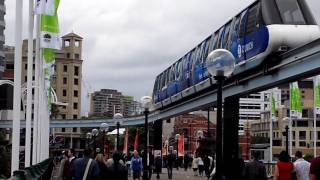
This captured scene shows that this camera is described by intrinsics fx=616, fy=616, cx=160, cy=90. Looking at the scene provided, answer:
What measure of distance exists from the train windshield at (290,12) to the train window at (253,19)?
0.80m

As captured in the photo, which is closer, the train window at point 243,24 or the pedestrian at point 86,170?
the pedestrian at point 86,170

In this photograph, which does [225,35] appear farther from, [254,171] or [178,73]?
[254,171]

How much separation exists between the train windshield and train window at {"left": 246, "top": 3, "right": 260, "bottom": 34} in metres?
0.80

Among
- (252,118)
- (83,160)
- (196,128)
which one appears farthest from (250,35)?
(252,118)

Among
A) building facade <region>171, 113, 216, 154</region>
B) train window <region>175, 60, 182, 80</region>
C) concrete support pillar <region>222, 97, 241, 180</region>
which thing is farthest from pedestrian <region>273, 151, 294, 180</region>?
building facade <region>171, 113, 216, 154</region>

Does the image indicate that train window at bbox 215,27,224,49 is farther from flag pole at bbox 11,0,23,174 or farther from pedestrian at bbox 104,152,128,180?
flag pole at bbox 11,0,23,174

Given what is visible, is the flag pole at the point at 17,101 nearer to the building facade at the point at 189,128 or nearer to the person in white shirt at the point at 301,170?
the person in white shirt at the point at 301,170

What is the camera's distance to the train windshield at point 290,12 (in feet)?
69.8

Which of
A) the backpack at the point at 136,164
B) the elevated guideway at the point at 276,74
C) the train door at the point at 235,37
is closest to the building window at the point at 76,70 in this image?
the elevated guideway at the point at 276,74

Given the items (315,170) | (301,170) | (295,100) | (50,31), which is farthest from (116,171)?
(295,100)

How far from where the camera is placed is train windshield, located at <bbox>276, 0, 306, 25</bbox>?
2128 centimetres

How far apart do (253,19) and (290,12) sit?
133 cm

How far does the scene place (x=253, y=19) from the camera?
72.3 feet

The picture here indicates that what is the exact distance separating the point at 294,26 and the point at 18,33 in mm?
10988
